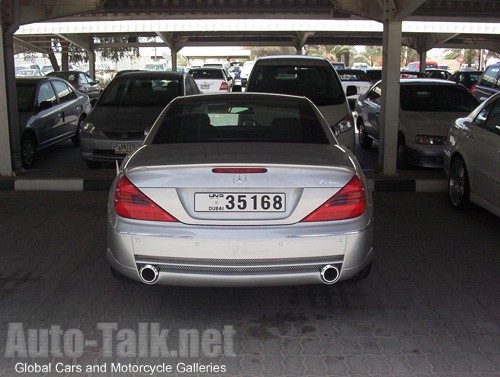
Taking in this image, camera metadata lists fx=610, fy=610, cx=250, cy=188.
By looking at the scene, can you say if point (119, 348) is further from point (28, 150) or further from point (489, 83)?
point (489, 83)

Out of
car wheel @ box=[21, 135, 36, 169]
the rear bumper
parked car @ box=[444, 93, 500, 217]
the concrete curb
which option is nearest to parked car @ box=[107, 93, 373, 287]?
the rear bumper

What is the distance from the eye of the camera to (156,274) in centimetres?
377

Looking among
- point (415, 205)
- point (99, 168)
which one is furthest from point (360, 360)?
point (99, 168)

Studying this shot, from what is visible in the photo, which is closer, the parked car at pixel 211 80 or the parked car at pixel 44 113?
the parked car at pixel 44 113

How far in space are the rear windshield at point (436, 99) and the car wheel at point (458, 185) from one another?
10.3 feet

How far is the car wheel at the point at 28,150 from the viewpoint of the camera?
9695mm

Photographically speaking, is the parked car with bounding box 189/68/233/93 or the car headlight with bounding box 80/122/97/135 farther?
the parked car with bounding box 189/68/233/93

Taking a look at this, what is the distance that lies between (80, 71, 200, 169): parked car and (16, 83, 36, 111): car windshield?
133 centimetres

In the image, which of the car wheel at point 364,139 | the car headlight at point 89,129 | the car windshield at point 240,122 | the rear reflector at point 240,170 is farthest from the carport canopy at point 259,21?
the rear reflector at point 240,170

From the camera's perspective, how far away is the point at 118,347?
12.1ft

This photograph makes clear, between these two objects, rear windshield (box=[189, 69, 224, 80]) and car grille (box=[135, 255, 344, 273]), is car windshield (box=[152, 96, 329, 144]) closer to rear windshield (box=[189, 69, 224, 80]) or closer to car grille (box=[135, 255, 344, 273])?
car grille (box=[135, 255, 344, 273])

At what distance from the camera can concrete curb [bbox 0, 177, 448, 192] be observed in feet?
27.2

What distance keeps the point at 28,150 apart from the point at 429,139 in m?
6.30

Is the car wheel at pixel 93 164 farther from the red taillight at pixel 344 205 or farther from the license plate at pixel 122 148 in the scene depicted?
the red taillight at pixel 344 205
